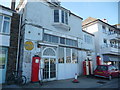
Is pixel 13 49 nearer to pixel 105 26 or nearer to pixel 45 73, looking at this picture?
pixel 45 73

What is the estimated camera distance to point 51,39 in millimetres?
10609

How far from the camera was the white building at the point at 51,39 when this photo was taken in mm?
9023

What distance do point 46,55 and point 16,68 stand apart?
10.1 ft

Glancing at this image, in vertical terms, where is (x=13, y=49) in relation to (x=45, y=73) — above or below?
above

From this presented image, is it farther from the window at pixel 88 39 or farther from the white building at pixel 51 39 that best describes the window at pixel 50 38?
the window at pixel 88 39

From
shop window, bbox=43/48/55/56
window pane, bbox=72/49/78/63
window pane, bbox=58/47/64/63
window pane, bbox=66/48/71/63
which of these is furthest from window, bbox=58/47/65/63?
window pane, bbox=72/49/78/63

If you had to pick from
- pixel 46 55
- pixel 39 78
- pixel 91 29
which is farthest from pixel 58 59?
pixel 91 29

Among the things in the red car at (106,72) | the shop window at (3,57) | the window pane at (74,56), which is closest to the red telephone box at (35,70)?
the shop window at (3,57)

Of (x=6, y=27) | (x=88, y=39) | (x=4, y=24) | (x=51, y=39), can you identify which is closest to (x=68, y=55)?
Result: (x=51, y=39)

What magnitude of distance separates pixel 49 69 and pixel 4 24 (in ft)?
20.2

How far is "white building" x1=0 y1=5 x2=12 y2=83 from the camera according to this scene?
26.7 ft

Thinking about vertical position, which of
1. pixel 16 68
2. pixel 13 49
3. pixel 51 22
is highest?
pixel 51 22

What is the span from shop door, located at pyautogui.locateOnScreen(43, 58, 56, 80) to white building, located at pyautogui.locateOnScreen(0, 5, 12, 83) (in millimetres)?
3581

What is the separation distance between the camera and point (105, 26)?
63.4 ft
